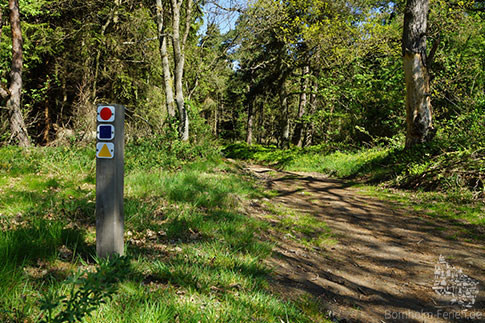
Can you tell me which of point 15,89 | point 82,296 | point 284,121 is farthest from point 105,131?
point 284,121

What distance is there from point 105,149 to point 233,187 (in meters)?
4.16

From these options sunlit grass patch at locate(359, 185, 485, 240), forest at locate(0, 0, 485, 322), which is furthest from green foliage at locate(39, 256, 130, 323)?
sunlit grass patch at locate(359, 185, 485, 240)

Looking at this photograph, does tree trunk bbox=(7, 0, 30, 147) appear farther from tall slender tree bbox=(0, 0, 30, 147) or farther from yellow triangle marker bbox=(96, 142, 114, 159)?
yellow triangle marker bbox=(96, 142, 114, 159)

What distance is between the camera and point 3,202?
3738mm

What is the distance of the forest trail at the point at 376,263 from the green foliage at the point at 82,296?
1.62m

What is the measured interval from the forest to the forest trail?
0.10ft

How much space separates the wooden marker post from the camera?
239 centimetres

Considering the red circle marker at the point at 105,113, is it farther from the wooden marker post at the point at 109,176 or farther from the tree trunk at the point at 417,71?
the tree trunk at the point at 417,71

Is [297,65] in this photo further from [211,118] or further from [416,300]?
[211,118]

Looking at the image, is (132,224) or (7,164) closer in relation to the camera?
(132,224)

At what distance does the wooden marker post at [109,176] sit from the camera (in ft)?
7.84

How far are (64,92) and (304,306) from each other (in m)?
17.3

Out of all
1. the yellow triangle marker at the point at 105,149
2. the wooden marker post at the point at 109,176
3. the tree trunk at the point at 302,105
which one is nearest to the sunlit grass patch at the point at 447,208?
the wooden marker post at the point at 109,176

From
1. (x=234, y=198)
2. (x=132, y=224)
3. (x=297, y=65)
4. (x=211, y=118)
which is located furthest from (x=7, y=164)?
(x=211, y=118)
